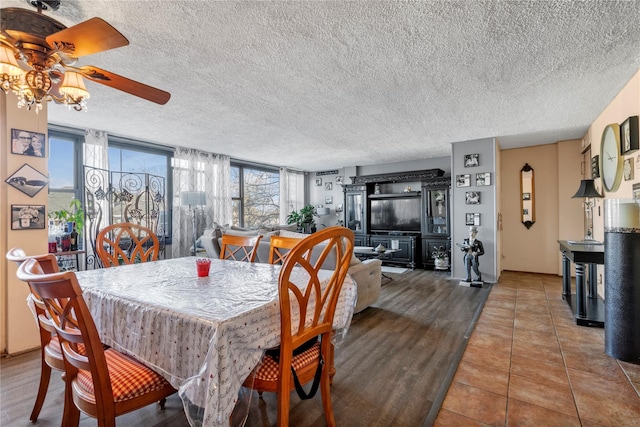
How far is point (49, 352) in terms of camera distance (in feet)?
4.74

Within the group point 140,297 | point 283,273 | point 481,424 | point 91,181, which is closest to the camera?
point 283,273

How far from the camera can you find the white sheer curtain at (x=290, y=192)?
768 cm

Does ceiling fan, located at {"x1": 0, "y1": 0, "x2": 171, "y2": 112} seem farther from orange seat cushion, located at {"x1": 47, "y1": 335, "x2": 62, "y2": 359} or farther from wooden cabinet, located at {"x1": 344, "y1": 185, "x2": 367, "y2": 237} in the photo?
wooden cabinet, located at {"x1": 344, "y1": 185, "x2": 367, "y2": 237}

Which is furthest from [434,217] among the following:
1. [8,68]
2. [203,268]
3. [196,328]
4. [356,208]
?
[8,68]

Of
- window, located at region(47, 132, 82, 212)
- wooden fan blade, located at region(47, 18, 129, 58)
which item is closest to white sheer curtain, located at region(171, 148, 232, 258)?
window, located at region(47, 132, 82, 212)

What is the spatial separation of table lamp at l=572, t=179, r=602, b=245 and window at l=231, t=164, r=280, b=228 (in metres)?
5.90

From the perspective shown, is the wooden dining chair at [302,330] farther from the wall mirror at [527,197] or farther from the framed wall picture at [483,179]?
the wall mirror at [527,197]

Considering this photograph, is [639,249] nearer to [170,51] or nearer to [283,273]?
[283,273]

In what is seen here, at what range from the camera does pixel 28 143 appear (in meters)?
2.62

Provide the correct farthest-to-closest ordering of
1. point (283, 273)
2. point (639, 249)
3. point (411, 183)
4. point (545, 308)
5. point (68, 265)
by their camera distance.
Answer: point (411, 183), point (68, 265), point (545, 308), point (639, 249), point (283, 273)

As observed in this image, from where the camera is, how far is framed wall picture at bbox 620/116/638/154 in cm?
264

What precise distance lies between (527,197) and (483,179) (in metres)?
1.40

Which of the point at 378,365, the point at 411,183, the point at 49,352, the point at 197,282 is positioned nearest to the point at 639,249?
the point at 378,365

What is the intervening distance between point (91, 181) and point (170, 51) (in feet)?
10.2
